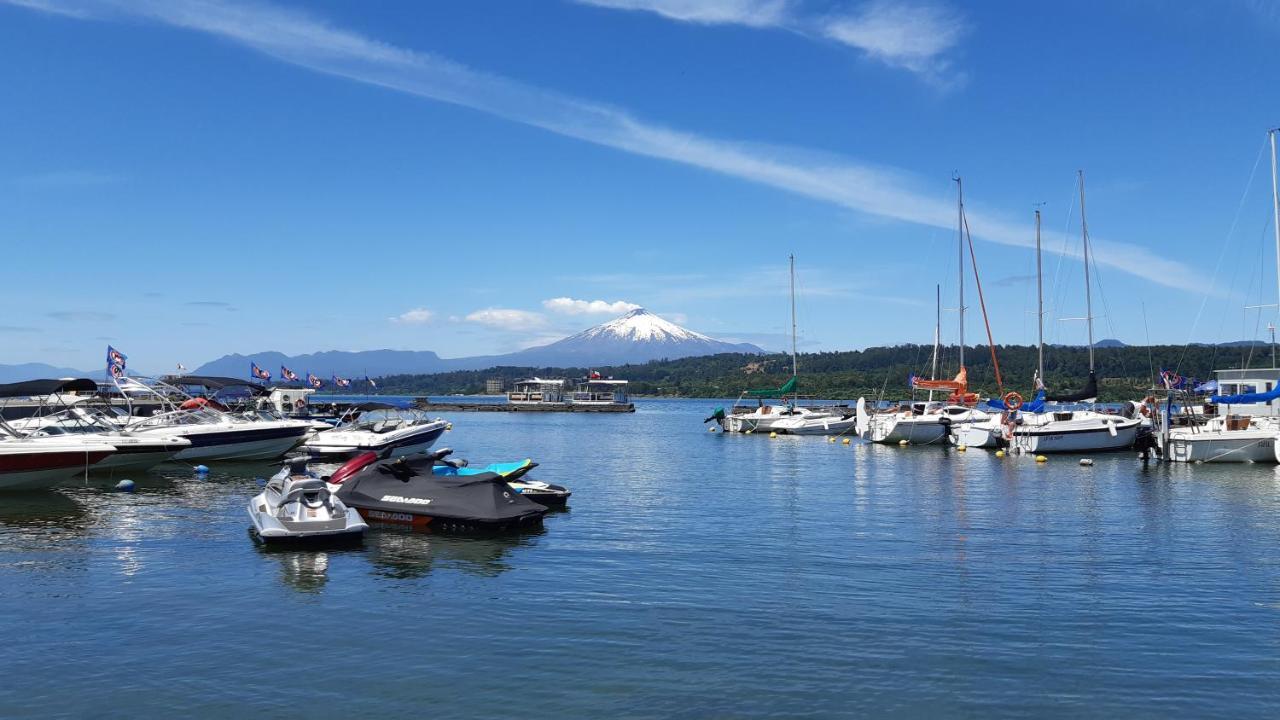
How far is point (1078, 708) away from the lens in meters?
12.4

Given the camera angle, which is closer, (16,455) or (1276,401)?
(16,455)

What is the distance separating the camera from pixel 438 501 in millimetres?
26391

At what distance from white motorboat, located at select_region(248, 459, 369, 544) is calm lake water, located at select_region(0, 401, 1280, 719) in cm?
68

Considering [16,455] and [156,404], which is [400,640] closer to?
[16,455]

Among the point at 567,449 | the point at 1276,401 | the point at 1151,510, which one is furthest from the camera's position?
the point at 567,449

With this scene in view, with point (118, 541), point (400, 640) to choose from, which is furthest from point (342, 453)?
point (400, 640)

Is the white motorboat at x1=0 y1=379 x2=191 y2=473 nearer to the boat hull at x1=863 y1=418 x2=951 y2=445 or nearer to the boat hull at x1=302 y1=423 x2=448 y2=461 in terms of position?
the boat hull at x1=302 y1=423 x2=448 y2=461

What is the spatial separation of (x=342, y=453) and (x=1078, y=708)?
4217cm

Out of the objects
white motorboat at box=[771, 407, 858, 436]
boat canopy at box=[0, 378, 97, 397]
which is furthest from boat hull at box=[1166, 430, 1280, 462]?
boat canopy at box=[0, 378, 97, 397]

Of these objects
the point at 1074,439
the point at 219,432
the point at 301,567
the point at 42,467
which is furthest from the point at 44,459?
the point at 1074,439

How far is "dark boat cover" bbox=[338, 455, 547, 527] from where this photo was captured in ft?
85.1

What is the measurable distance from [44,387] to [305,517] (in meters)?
23.9

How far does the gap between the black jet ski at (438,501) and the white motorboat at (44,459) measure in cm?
1187

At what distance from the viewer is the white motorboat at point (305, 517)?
23.7 m
